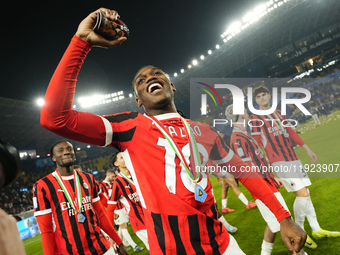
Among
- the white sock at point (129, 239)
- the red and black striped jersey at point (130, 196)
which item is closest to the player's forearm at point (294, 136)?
the red and black striped jersey at point (130, 196)

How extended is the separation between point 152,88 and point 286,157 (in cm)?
288

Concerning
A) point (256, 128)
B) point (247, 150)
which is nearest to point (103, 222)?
point (247, 150)

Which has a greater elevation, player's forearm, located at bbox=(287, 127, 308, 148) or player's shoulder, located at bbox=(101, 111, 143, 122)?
player's shoulder, located at bbox=(101, 111, 143, 122)

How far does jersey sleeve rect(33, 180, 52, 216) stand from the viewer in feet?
9.21

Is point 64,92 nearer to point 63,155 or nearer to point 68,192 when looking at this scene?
point 68,192

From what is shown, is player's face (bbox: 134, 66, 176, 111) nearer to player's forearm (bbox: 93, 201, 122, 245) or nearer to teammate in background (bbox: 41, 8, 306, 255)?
teammate in background (bbox: 41, 8, 306, 255)

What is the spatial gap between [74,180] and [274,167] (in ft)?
10.4

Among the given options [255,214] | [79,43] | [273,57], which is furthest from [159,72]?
[273,57]

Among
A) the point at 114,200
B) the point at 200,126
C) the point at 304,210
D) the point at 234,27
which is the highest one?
the point at 234,27

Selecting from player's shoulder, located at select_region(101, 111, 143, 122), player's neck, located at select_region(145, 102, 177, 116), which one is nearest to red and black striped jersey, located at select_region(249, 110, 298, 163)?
player's neck, located at select_region(145, 102, 177, 116)

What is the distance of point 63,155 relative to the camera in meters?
3.28

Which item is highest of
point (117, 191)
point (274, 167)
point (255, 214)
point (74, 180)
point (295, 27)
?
point (295, 27)

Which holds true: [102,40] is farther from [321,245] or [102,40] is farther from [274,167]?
[321,245]

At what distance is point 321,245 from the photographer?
11.1ft
